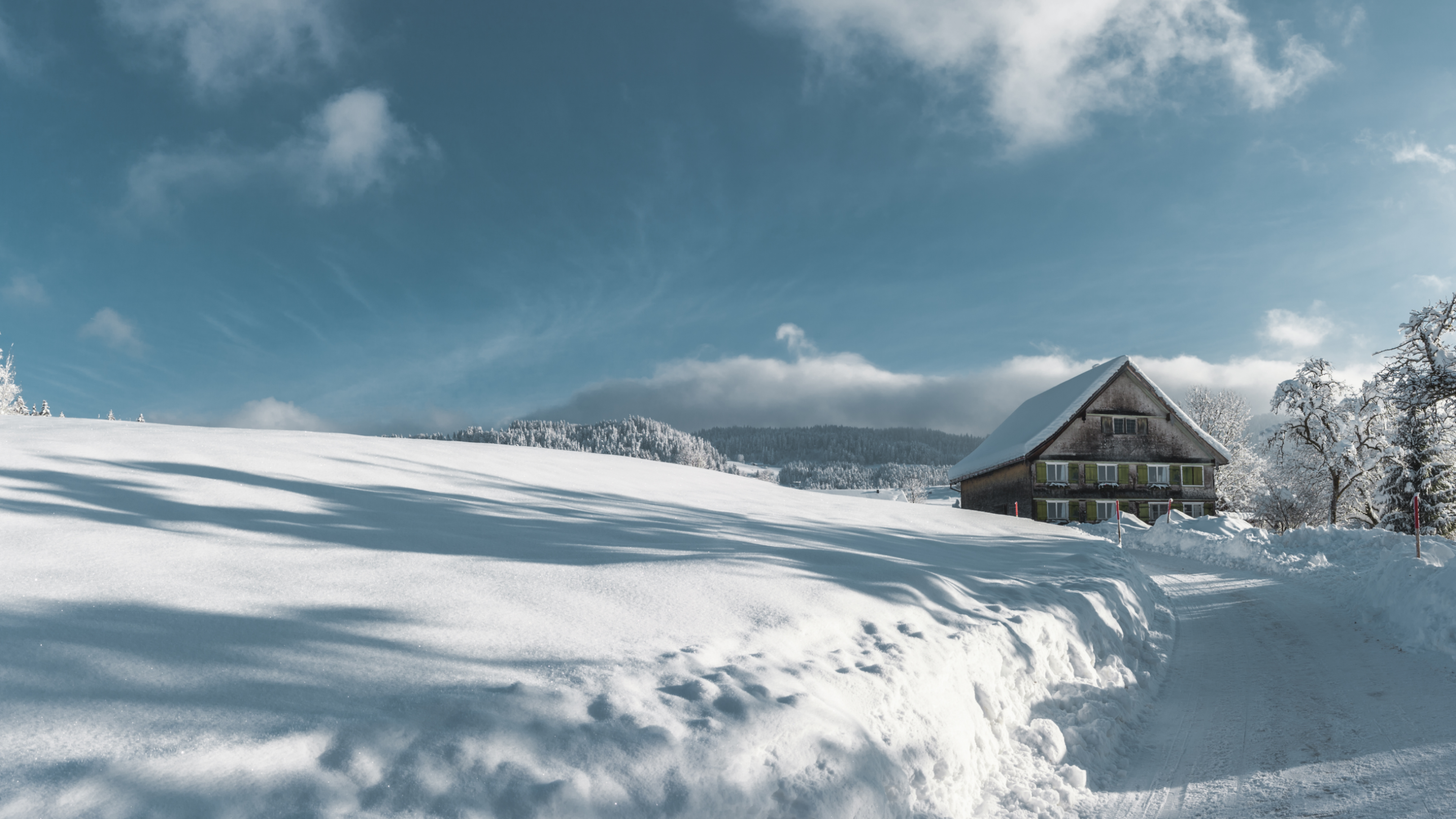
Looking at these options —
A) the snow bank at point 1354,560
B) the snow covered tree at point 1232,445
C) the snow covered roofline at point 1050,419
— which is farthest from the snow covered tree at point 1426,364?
the snow covered tree at point 1232,445

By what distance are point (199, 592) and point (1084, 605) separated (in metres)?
8.08

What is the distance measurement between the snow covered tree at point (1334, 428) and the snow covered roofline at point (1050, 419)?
3.85m

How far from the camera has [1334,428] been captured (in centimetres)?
3425

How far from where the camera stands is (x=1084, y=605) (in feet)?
25.7

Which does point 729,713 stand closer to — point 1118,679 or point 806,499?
point 1118,679

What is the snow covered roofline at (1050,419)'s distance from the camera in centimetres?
3362

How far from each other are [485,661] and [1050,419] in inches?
1408

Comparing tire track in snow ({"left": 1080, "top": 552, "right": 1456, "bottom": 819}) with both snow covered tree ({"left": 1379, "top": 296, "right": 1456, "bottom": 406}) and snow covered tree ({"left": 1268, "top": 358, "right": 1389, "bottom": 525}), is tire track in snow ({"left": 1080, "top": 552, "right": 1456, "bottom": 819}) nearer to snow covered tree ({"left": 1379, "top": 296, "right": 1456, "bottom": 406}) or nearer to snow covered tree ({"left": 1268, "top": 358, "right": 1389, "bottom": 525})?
snow covered tree ({"left": 1379, "top": 296, "right": 1456, "bottom": 406})

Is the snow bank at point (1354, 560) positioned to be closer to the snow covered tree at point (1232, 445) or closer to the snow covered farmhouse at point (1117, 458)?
the snow covered farmhouse at point (1117, 458)

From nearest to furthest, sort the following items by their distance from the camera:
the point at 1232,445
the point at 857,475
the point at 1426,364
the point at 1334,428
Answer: the point at 1426,364
the point at 1334,428
the point at 1232,445
the point at 857,475

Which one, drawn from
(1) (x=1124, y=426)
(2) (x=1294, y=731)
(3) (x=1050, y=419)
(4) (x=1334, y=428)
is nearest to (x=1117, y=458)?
(1) (x=1124, y=426)

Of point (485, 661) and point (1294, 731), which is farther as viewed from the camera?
point (1294, 731)

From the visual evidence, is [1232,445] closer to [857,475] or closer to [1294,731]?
[1294,731]

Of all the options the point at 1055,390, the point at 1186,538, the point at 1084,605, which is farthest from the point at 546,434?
the point at 1084,605
